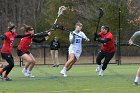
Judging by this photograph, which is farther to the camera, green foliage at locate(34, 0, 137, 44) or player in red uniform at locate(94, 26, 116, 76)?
green foliage at locate(34, 0, 137, 44)

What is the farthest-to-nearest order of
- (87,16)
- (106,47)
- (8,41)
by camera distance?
(87,16), (106,47), (8,41)

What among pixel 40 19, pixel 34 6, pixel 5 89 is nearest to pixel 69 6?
pixel 40 19

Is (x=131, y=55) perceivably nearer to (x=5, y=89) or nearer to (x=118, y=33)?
(x=118, y=33)

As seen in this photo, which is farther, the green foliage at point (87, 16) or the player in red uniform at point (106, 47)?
the green foliage at point (87, 16)

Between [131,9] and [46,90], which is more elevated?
[131,9]

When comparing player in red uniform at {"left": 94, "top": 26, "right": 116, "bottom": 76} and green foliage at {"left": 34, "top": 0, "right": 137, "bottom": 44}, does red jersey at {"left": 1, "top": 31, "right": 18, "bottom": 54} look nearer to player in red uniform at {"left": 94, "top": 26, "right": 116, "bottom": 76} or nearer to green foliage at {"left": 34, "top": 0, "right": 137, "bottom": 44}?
player in red uniform at {"left": 94, "top": 26, "right": 116, "bottom": 76}

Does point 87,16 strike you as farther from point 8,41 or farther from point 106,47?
point 8,41

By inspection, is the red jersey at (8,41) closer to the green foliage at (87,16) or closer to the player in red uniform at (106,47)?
the player in red uniform at (106,47)

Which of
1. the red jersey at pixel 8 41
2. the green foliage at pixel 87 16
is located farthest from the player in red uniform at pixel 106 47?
the green foliage at pixel 87 16

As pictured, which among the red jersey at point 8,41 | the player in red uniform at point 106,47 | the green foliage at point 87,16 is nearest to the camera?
the red jersey at point 8,41

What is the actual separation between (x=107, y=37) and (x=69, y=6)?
22.8 m

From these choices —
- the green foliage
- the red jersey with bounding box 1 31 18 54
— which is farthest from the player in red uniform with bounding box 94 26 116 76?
the green foliage

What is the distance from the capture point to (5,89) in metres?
15.1

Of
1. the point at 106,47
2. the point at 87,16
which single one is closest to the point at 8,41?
the point at 106,47
